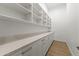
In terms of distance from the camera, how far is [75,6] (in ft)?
9.93

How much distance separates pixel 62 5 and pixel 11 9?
6.36 metres

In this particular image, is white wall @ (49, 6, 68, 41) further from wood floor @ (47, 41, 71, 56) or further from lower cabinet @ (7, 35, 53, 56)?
lower cabinet @ (7, 35, 53, 56)

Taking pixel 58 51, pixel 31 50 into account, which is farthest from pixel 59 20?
pixel 31 50

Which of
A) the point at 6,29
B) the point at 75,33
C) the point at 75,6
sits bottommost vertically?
the point at 75,33

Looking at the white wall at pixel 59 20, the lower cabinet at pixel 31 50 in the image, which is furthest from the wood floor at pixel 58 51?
the white wall at pixel 59 20

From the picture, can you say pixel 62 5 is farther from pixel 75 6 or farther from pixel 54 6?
pixel 75 6

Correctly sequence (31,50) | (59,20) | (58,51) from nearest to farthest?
1. (31,50)
2. (58,51)
3. (59,20)

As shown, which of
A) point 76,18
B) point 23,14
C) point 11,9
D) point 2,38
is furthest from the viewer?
point 76,18

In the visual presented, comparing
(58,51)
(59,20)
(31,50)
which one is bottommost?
(58,51)

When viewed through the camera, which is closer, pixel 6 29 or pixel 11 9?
pixel 6 29

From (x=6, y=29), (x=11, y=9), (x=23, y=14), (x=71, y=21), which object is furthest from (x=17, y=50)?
(x=71, y=21)

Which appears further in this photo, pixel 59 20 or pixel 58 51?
pixel 59 20

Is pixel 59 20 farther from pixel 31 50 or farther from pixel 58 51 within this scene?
pixel 31 50

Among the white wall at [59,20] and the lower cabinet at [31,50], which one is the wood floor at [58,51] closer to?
the lower cabinet at [31,50]
